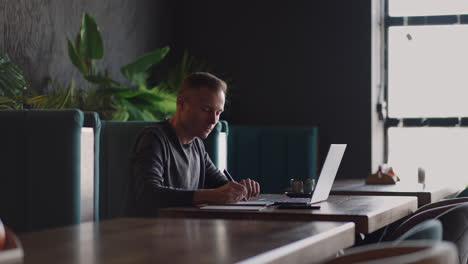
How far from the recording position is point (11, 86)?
4.24m

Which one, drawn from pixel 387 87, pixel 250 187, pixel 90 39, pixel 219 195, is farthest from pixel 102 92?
pixel 387 87

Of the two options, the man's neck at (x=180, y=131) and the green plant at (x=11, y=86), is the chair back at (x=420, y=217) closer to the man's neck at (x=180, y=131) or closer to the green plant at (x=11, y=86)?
the man's neck at (x=180, y=131)

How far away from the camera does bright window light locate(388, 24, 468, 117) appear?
638cm

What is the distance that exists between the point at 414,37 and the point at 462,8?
42cm

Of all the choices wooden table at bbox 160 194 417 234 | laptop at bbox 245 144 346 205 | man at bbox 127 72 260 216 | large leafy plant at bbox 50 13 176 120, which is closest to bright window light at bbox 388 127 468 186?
large leafy plant at bbox 50 13 176 120

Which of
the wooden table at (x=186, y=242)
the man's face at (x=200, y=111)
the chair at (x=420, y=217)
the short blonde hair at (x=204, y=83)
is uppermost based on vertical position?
the short blonde hair at (x=204, y=83)

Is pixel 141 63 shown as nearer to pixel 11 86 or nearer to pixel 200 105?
pixel 11 86

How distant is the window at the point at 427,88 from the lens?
20.8 ft

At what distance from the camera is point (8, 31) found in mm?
4609

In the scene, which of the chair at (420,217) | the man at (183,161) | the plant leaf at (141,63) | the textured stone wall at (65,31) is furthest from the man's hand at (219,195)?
the plant leaf at (141,63)

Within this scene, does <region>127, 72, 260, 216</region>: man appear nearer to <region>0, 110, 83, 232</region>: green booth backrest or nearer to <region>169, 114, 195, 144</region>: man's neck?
<region>169, 114, 195, 144</region>: man's neck

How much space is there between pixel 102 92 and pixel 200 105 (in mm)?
1672

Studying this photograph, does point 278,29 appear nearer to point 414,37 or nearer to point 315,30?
point 315,30

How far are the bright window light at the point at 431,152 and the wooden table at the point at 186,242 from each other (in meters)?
4.19
